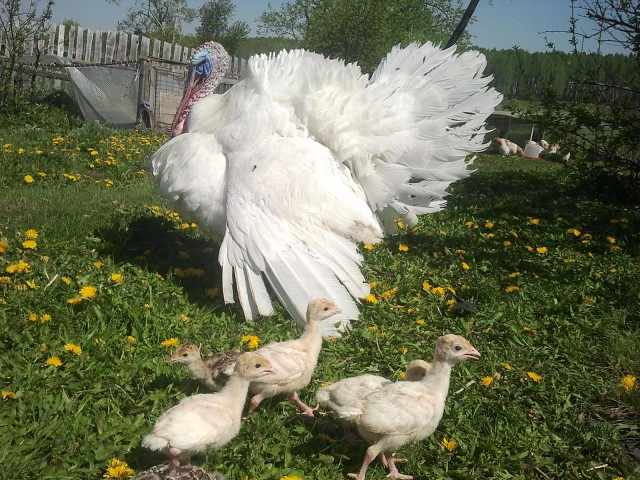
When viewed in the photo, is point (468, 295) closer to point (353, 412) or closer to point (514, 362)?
point (514, 362)

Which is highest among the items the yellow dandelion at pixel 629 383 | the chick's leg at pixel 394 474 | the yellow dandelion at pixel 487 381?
the yellow dandelion at pixel 629 383

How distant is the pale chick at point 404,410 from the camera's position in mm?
2582

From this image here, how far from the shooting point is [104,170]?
7.89 m

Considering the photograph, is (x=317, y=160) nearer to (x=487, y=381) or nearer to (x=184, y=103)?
(x=487, y=381)

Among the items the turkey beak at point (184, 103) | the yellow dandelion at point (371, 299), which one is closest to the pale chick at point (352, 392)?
the yellow dandelion at point (371, 299)

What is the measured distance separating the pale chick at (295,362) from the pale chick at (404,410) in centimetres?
46

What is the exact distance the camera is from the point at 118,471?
93.7 inches

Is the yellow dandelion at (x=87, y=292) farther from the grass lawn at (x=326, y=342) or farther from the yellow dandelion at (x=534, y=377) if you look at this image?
the yellow dandelion at (x=534, y=377)

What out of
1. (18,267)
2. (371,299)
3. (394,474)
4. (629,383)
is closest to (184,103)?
(18,267)

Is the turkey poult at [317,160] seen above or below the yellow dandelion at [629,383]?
above


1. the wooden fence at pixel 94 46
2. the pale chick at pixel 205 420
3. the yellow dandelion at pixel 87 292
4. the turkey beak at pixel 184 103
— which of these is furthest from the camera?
the wooden fence at pixel 94 46

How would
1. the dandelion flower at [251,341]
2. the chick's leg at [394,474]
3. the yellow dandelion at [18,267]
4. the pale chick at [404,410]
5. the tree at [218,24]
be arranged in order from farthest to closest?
the tree at [218,24], the yellow dandelion at [18,267], the dandelion flower at [251,341], the chick's leg at [394,474], the pale chick at [404,410]

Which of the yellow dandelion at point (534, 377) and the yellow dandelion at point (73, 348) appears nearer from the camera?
the yellow dandelion at point (73, 348)

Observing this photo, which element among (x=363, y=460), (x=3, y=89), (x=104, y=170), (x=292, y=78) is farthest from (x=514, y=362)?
(x=3, y=89)
